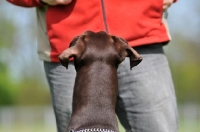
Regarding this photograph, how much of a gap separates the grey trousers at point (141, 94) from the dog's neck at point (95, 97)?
0.24 m

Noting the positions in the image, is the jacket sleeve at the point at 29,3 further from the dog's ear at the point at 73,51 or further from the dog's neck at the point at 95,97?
the dog's neck at the point at 95,97

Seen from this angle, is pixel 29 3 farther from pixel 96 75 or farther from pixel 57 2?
pixel 96 75

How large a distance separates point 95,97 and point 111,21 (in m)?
0.60

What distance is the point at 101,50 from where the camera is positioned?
11.3 feet

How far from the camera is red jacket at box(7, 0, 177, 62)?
370cm

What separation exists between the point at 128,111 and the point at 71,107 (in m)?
0.36

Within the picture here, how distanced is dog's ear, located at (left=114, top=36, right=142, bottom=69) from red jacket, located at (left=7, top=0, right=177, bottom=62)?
0.17 meters

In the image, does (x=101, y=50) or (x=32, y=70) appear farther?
(x=32, y=70)

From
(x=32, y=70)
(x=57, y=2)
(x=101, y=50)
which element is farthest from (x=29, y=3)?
(x=32, y=70)

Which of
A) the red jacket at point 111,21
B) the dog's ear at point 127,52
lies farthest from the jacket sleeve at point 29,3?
the dog's ear at point 127,52

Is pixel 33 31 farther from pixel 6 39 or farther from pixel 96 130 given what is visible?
pixel 96 130

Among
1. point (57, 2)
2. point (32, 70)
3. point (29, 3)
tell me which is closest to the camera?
point (57, 2)

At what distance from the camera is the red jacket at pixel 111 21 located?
3.70m

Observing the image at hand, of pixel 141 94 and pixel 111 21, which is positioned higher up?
pixel 111 21
